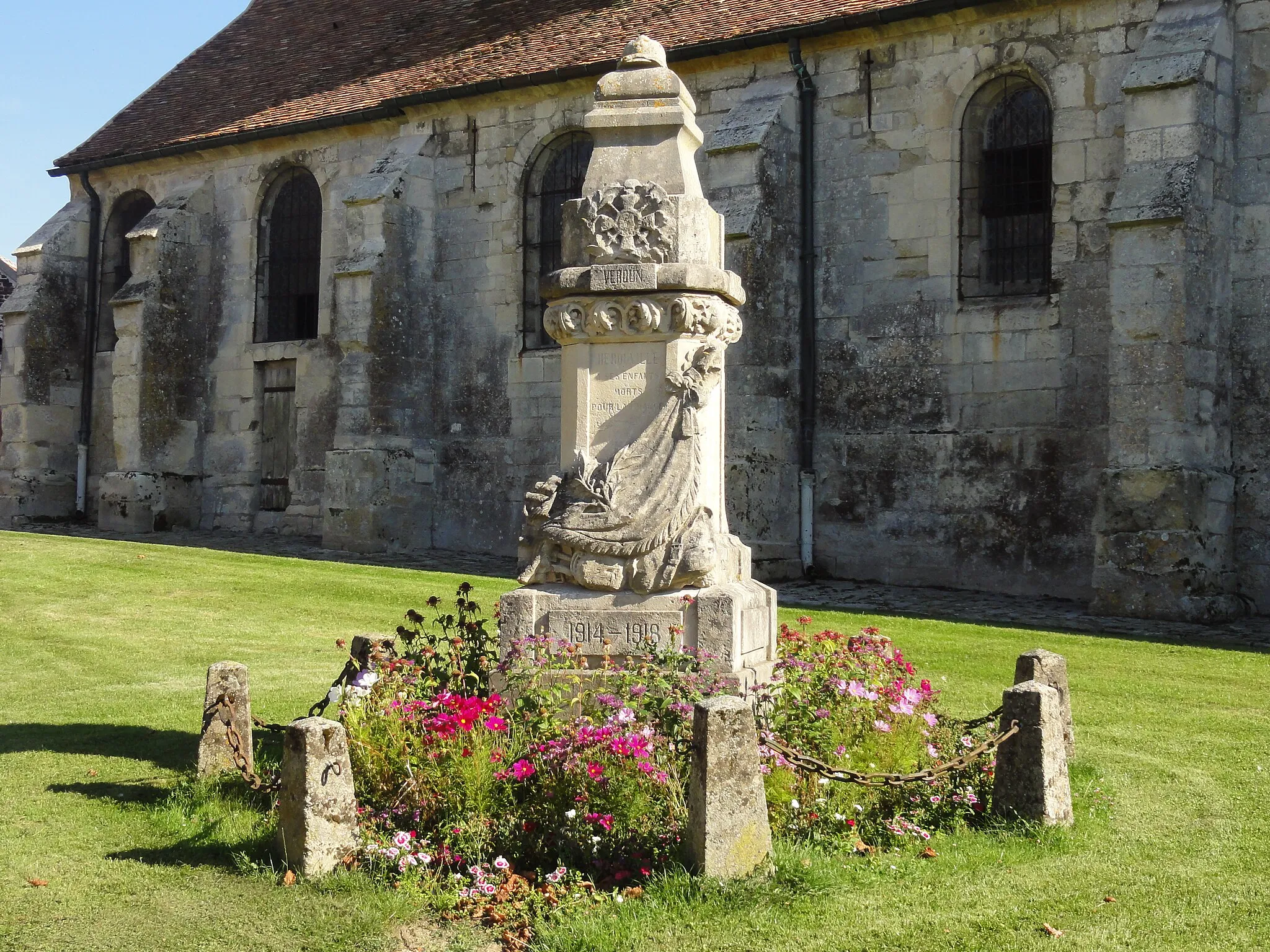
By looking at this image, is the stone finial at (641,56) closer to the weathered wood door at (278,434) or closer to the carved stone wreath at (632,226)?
the carved stone wreath at (632,226)

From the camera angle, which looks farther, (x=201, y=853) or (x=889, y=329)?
(x=889, y=329)

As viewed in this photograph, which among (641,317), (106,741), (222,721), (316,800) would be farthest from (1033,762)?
(106,741)

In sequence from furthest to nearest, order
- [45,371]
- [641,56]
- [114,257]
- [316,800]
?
[114,257] < [45,371] < [641,56] < [316,800]

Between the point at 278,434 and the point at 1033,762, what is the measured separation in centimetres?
1728

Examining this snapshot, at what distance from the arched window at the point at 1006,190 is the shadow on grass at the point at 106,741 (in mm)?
10453

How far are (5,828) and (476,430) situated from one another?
525 inches

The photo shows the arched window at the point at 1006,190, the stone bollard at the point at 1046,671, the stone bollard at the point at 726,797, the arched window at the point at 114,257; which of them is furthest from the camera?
the arched window at the point at 114,257

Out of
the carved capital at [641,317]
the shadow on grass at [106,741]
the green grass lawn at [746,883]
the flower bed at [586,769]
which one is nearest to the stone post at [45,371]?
the green grass lawn at [746,883]

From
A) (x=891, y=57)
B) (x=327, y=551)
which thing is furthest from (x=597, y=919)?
(x=327, y=551)

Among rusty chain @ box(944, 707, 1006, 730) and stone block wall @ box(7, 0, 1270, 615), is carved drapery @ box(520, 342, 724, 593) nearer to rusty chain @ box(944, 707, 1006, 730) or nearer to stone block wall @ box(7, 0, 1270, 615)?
rusty chain @ box(944, 707, 1006, 730)

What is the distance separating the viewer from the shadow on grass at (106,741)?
7.46 metres

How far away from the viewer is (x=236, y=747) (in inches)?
256

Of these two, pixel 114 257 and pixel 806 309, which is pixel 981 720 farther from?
pixel 114 257

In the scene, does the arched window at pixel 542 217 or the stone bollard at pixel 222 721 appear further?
the arched window at pixel 542 217
